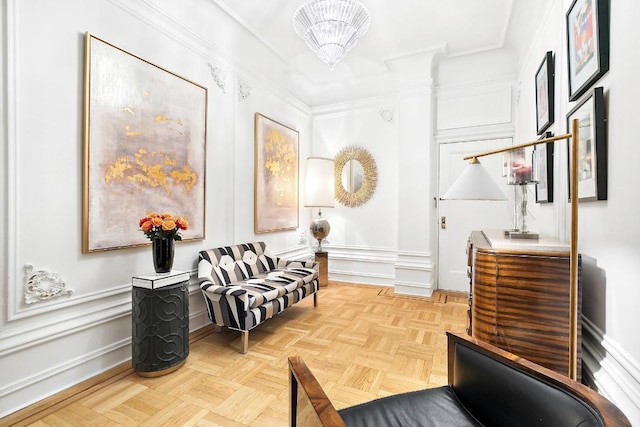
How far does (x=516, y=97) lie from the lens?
152 inches

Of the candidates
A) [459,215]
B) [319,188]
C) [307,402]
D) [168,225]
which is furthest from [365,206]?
[307,402]

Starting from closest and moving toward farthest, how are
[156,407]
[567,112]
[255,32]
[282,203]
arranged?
1. [156,407]
2. [567,112]
3. [255,32]
4. [282,203]

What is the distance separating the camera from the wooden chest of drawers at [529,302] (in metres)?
1.38

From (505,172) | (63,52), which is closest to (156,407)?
(63,52)

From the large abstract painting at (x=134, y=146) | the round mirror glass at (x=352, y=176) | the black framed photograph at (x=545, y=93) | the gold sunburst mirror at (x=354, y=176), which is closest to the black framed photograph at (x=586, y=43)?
the black framed photograph at (x=545, y=93)

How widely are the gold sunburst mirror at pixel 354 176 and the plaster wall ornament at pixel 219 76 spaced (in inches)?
85.6

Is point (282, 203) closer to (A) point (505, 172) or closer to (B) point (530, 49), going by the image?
(A) point (505, 172)

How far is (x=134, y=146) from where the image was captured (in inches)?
90.7

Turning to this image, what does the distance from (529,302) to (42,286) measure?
104 inches

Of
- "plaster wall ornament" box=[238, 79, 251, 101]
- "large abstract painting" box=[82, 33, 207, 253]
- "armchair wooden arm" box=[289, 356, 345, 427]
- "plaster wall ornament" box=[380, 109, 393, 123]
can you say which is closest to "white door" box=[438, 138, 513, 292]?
"plaster wall ornament" box=[380, 109, 393, 123]

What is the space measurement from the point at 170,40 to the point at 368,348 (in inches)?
120

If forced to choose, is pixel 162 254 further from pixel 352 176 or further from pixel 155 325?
pixel 352 176

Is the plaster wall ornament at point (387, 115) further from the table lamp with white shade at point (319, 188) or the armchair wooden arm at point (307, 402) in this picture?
the armchair wooden arm at point (307, 402)

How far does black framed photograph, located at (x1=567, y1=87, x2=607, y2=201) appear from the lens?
1356mm
